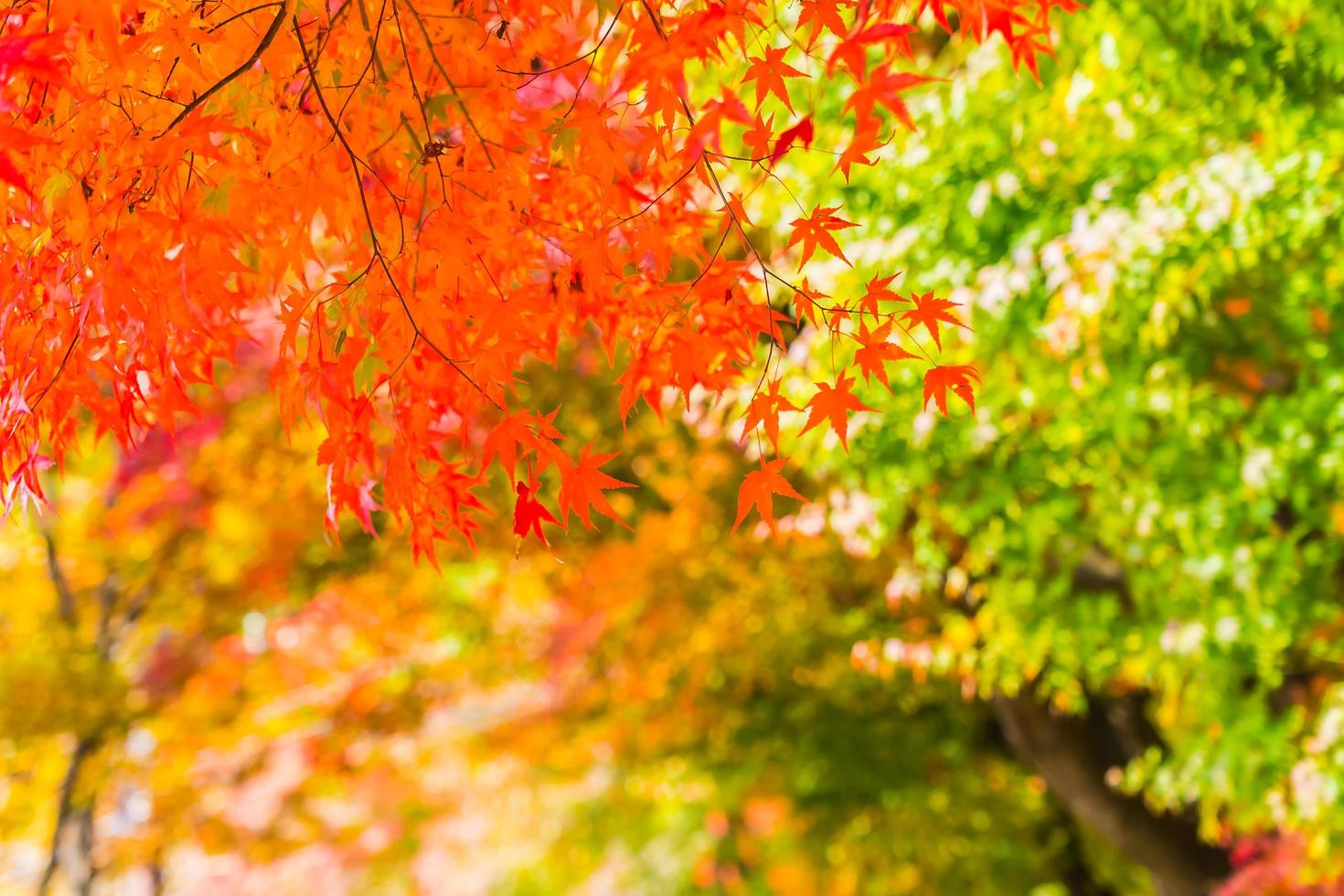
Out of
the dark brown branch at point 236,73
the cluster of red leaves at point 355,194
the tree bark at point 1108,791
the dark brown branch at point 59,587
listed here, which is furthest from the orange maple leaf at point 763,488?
the dark brown branch at point 59,587

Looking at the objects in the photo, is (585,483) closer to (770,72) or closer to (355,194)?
(355,194)

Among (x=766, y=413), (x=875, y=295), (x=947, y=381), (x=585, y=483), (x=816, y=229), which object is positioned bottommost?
(x=585, y=483)

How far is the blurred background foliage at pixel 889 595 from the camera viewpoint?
3.88 metres

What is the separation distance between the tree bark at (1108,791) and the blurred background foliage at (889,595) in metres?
0.05

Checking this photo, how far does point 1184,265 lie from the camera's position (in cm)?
360

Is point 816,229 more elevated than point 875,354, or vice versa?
point 816,229

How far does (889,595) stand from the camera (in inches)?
217

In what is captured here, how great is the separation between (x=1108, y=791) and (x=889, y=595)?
12.5ft

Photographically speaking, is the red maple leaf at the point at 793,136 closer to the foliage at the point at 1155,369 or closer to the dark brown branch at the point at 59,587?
the foliage at the point at 1155,369

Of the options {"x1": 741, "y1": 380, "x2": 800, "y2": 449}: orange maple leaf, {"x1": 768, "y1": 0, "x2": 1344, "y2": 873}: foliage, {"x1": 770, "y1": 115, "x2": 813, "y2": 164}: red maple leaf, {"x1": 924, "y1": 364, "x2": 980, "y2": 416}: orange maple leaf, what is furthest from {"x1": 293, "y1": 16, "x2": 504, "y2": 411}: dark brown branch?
{"x1": 768, "y1": 0, "x2": 1344, "y2": 873}: foliage

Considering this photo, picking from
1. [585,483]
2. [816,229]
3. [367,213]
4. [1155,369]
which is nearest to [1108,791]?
[1155,369]

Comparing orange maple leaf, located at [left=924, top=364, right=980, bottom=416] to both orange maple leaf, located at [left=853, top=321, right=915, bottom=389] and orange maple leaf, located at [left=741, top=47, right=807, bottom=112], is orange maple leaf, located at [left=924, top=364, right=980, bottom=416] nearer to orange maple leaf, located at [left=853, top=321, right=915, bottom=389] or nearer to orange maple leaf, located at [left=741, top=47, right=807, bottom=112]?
orange maple leaf, located at [left=853, top=321, right=915, bottom=389]

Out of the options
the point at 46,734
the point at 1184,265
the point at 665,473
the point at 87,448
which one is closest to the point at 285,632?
the point at 87,448

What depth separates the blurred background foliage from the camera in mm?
3881
